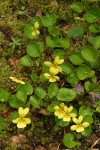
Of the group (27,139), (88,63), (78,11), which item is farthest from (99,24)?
(27,139)

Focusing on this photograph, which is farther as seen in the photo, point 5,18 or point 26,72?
point 5,18

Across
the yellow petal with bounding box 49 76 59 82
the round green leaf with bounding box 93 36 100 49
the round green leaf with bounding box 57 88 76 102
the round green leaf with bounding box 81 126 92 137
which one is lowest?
the round green leaf with bounding box 81 126 92 137

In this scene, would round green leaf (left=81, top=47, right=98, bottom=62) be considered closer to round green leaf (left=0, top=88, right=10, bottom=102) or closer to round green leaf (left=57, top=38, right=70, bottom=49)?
round green leaf (left=57, top=38, right=70, bottom=49)

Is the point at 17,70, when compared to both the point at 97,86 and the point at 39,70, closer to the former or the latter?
the point at 39,70

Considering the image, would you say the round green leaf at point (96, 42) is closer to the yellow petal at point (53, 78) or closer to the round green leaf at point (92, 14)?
the round green leaf at point (92, 14)

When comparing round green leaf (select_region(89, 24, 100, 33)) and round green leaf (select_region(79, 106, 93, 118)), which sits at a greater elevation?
round green leaf (select_region(89, 24, 100, 33))

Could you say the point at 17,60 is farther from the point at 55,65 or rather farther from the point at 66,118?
the point at 66,118

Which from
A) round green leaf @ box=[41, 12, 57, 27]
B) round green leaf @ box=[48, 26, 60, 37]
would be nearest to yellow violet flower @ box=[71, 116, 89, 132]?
round green leaf @ box=[48, 26, 60, 37]

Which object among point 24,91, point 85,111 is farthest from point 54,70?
point 85,111
